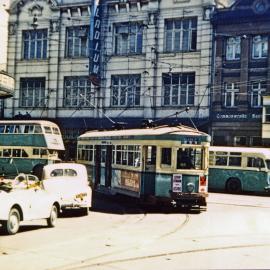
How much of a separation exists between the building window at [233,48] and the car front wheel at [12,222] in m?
26.1

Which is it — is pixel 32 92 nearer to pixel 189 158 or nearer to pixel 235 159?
pixel 235 159

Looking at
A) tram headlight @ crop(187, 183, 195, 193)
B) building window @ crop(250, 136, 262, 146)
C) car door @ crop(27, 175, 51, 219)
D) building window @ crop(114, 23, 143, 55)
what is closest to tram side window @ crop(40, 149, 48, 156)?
building window @ crop(114, 23, 143, 55)

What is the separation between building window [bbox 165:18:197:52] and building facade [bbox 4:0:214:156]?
7 cm

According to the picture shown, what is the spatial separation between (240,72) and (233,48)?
5.93 ft

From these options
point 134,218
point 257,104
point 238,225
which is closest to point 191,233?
point 238,225

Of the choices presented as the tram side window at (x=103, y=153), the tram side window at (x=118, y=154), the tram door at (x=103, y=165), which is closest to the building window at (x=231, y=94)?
the tram door at (x=103, y=165)

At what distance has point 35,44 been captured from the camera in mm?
44906

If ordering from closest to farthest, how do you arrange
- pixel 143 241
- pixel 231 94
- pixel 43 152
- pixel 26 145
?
pixel 143 241 < pixel 43 152 < pixel 26 145 < pixel 231 94

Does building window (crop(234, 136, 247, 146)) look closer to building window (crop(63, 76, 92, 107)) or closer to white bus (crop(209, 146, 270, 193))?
white bus (crop(209, 146, 270, 193))

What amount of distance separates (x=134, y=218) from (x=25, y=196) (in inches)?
191

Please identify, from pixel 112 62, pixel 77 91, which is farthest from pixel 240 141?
pixel 77 91

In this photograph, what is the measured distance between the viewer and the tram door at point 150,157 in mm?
20703

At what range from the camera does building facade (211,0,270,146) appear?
3625 centimetres

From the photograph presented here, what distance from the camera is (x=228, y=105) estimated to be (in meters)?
37.5
